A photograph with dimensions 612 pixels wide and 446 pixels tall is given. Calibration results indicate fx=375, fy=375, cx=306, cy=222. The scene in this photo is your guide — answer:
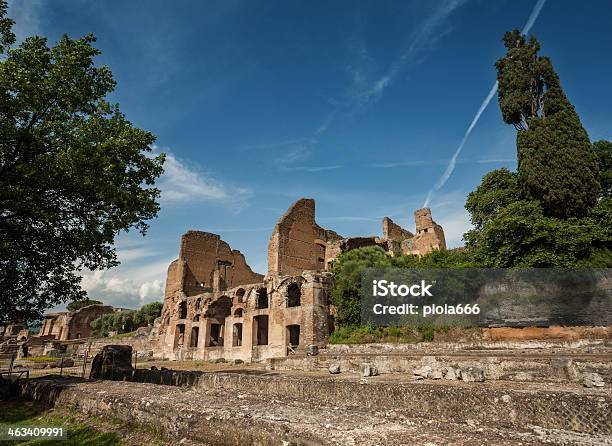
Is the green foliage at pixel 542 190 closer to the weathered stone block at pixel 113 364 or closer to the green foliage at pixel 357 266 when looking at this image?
the green foliage at pixel 357 266

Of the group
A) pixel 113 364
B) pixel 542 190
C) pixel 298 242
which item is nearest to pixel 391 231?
pixel 298 242

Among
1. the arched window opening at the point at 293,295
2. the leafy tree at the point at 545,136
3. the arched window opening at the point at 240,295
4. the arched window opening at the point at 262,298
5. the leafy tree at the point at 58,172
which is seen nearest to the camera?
the leafy tree at the point at 58,172

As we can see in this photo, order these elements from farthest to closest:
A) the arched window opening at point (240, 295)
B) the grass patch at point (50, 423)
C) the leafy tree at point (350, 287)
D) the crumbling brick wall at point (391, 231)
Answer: the crumbling brick wall at point (391, 231) < the arched window opening at point (240, 295) < the leafy tree at point (350, 287) < the grass patch at point (50, 423)

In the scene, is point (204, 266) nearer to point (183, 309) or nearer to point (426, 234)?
point (183, 309)

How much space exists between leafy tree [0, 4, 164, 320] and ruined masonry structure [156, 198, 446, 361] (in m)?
14.0

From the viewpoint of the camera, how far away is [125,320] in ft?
170

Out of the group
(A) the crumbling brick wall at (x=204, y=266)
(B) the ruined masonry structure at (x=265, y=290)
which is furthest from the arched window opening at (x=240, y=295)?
(A) the crumbling brick wall at (x=204, y=266)

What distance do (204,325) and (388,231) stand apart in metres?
21.9

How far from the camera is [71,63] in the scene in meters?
10.2

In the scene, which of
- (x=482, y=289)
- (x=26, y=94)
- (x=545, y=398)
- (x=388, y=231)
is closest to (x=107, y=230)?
(x=26, y=94)

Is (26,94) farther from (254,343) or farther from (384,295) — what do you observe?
(254,343)

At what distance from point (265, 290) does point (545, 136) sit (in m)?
19.9

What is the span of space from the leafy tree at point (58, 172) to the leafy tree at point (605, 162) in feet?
79.7

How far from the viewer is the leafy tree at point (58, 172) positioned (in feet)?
28.9
